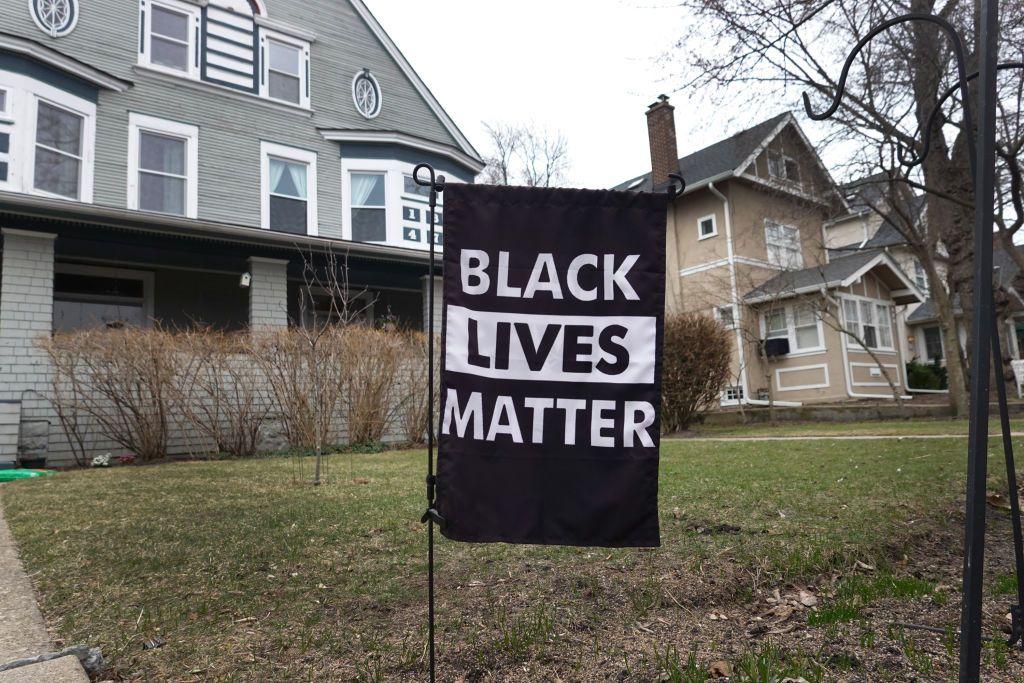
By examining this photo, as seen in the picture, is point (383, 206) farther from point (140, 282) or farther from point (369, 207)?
point (140, 282)

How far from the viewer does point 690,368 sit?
12.0 meters

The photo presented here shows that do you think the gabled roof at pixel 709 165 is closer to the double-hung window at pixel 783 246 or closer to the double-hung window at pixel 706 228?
the double-hung window at pixel 706 228

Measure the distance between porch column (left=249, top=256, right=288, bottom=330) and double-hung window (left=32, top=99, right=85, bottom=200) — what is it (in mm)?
3176

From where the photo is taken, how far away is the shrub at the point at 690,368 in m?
12.0

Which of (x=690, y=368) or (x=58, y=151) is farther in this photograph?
(x=690, y=368)

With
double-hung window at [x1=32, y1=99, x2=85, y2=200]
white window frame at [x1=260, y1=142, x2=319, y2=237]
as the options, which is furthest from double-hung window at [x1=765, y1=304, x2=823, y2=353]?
double-hung window at [x1=32, y1=99, x2=85, y2=200]

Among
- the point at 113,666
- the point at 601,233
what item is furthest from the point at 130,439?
the point at 601,233

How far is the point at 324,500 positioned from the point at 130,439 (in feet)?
19.1

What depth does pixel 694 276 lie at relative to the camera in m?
21.5

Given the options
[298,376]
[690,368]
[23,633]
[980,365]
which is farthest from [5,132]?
[980,365]

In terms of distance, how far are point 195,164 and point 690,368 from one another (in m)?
10.3

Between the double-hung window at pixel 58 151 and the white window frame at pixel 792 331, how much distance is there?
57.2 feet

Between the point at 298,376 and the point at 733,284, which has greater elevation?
the point at 733,284

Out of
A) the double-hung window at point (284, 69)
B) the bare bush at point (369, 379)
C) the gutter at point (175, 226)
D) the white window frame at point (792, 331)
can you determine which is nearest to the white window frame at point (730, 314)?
the white window frame at point (792, 331)
